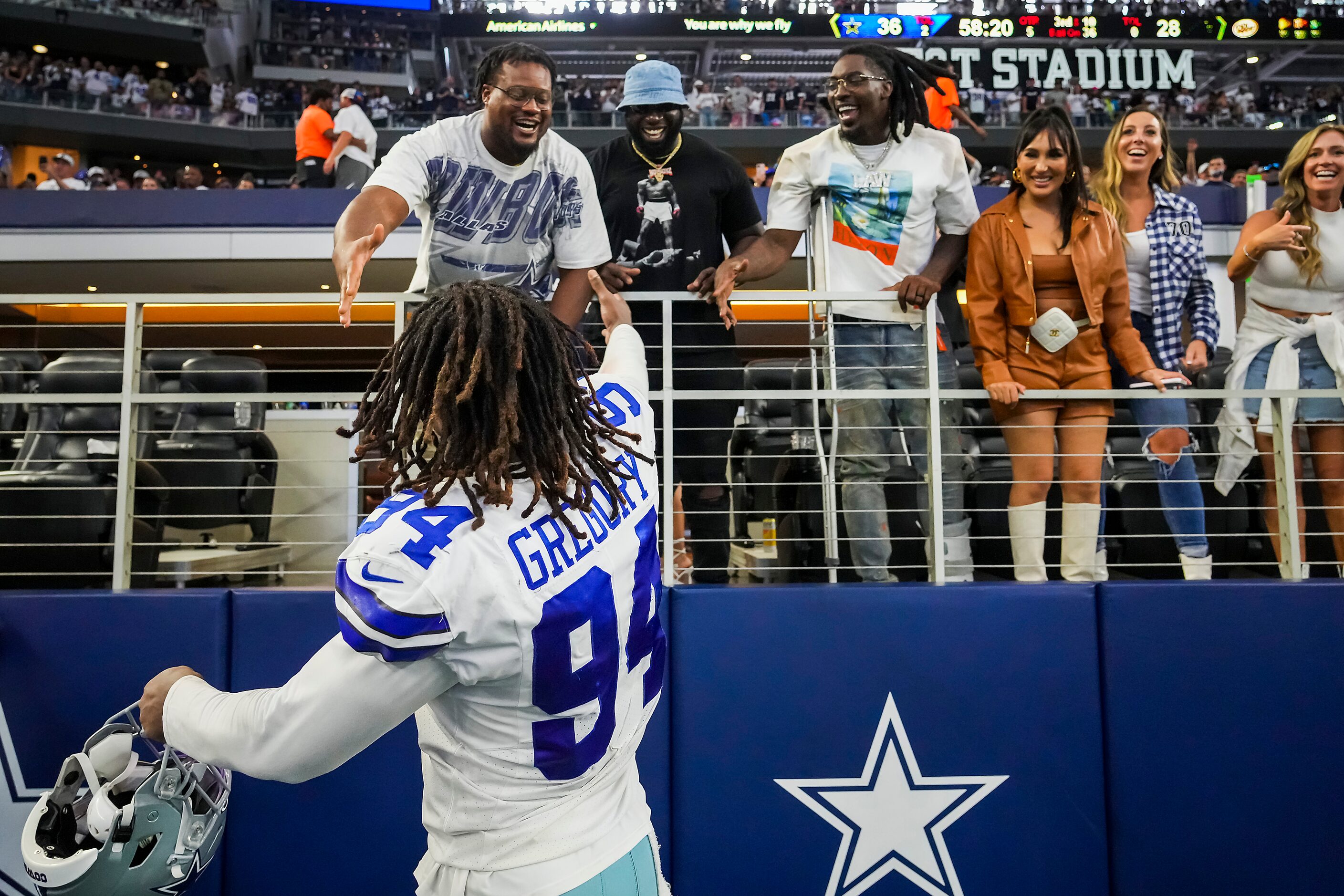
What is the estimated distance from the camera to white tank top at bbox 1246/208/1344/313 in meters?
3.43

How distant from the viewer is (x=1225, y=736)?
9.62 ft

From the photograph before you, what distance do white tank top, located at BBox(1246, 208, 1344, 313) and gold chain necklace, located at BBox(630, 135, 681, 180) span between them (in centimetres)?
220

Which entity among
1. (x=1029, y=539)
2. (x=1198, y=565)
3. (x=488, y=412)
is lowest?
(x=1198, y=565)

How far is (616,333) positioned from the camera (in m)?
1.99

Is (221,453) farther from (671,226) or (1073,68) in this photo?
(1073,68)

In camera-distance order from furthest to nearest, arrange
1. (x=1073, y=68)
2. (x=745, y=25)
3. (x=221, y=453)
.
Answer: (x=745, y=25)
(x=1073, y=68)
(x=221, y=453)

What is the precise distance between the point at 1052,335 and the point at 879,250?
67cm

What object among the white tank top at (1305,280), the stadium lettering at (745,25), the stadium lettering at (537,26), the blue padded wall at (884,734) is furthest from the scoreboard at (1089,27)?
the blue padded wall at (884,734)

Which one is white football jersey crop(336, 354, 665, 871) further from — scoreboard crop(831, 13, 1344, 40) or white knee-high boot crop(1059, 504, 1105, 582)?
scoreboard crop(831, 13, 1344, 40)

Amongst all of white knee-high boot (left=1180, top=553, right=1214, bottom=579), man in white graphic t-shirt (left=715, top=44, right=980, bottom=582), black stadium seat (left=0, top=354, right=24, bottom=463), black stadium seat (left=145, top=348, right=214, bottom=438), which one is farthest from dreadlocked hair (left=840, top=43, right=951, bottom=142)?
black stadium seat (left=0, top=354, right=24, bottom=463)

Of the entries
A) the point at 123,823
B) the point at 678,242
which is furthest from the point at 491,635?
the point at 678,242

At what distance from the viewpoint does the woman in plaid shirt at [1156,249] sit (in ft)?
11.4

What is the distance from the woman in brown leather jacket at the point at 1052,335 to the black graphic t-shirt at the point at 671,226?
95 cm

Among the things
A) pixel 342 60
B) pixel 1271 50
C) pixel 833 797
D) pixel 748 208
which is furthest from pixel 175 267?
pixel 1271 50
